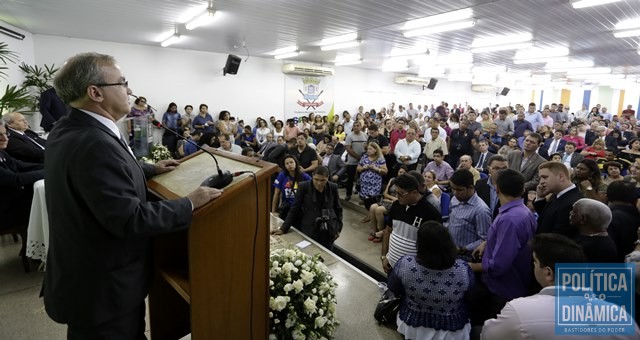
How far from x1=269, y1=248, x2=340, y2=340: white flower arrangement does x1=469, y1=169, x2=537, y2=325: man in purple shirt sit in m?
A: 1.04

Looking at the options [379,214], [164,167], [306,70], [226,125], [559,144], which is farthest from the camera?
[306,70]

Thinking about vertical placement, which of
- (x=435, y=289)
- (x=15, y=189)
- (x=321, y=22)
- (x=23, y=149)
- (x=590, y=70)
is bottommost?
(x=435, y=289)

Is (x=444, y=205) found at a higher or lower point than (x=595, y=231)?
lower

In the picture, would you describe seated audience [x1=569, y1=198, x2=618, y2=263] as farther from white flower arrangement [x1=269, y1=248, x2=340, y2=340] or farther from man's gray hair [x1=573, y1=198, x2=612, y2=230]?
white flower arrangement [x1=269, y1=248, x2=340, y2=340]

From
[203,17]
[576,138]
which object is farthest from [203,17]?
[576,138]

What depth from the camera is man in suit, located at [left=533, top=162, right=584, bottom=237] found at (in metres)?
2.43

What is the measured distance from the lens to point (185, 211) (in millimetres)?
1101

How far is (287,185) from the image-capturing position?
173 inches

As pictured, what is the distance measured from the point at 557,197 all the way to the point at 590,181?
4.65 feet

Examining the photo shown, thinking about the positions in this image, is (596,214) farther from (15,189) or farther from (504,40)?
(504,40)

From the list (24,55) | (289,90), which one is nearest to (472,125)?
(289,90)

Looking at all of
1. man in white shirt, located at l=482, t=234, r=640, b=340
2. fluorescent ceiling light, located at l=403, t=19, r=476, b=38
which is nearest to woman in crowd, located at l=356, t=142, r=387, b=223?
fluorescent ceiling light, located at l=403, t=19, r=476, b=38

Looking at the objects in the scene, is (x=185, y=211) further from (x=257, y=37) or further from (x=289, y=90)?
(x=289, y=90)

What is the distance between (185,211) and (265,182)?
1.17 ft
